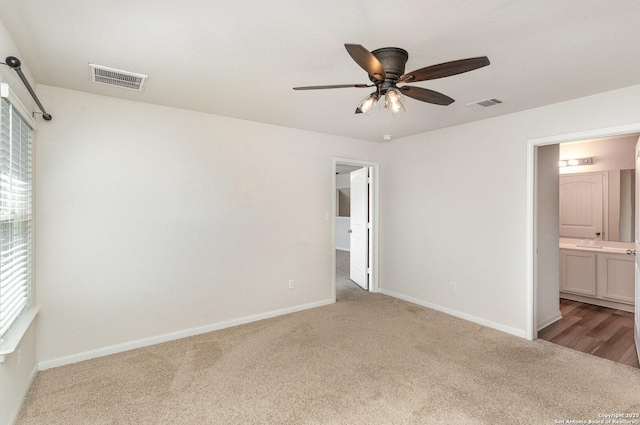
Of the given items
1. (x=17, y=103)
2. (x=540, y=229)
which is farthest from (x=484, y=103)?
(x=17, y=103)

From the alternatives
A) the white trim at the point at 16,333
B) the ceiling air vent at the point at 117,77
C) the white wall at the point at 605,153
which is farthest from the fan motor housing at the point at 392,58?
the white wall at the point at 605,153

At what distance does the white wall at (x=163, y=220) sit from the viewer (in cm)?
286

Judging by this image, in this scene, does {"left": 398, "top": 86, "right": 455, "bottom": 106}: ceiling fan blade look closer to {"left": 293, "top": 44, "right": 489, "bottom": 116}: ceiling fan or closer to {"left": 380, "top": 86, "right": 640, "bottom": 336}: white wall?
{"left": 293, "top": 44, "right": 489, "bottom": 116}: ceiling fan

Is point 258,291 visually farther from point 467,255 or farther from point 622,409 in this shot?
point 622,409

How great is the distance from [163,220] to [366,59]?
2.63 m

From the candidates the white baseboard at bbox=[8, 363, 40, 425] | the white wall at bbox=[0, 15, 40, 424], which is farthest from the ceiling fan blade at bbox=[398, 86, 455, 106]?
the white baseboard at bbox=[8, 363, 40, 425]

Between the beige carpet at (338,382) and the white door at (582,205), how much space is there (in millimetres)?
2726

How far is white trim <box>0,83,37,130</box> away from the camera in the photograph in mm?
1834

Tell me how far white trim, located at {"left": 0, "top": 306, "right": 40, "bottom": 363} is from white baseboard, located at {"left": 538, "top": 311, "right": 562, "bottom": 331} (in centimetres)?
472

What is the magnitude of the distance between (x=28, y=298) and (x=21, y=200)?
794 mm

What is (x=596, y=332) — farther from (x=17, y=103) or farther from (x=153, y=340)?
(x=17, y=103)

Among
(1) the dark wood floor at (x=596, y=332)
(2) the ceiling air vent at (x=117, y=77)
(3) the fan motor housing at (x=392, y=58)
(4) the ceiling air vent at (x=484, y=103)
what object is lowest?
(1) the dark wood floor at (x=596, y=332)

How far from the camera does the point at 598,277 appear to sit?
4566 millimetres

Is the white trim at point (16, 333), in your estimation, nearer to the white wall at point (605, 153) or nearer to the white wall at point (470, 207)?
the white wall at point (470, 207)
